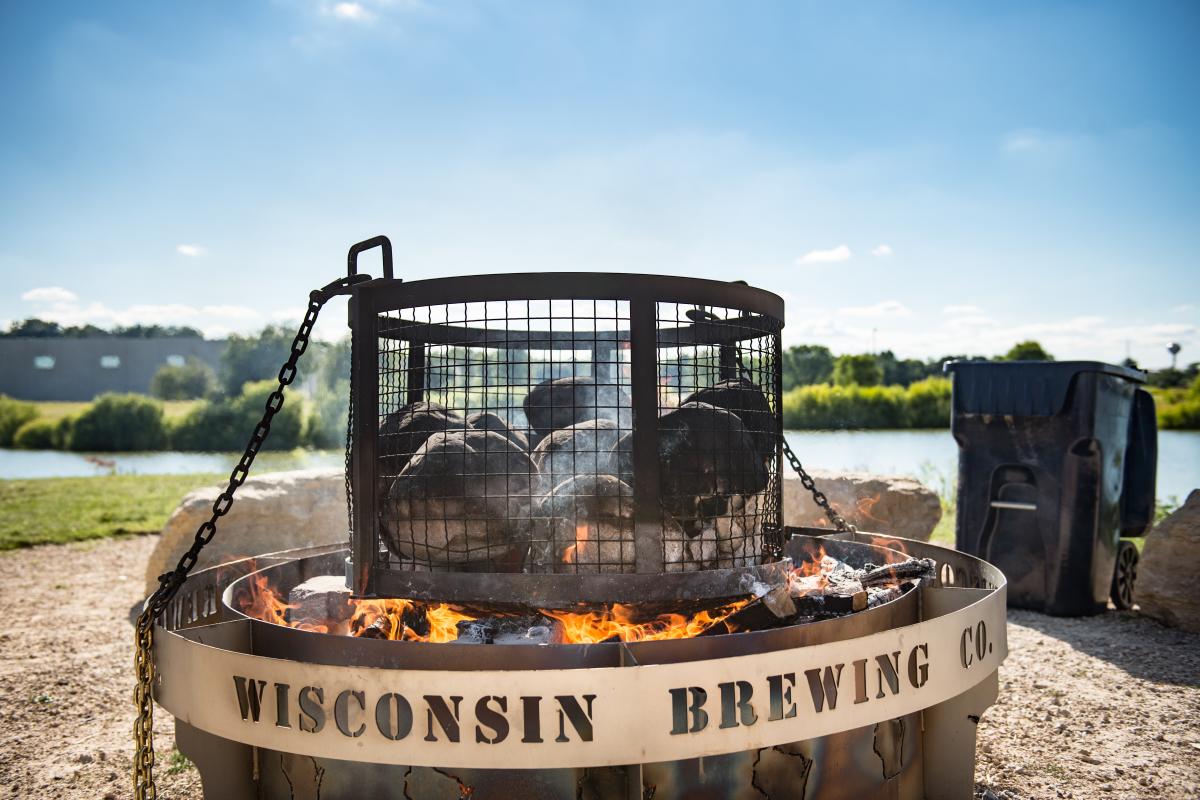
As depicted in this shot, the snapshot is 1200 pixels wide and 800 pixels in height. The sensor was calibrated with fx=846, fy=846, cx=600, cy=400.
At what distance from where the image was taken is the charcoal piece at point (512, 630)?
3105mm

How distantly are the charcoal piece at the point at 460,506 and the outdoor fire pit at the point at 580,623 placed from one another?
12 mm

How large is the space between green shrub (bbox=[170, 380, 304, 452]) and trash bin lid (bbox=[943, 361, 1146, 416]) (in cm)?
2196

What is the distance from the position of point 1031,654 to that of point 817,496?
7.83 ft

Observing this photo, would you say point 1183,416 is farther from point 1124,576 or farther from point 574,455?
point 574,455

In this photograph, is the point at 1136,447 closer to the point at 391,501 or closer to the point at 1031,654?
the point at 1031,654

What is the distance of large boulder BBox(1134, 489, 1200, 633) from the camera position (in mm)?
5980

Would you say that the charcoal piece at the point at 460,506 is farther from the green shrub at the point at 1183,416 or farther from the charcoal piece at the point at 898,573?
the green shrub at the point at 1183,416

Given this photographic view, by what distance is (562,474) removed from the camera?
3.38m

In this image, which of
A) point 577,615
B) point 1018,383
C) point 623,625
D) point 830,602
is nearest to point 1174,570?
point 1018,383

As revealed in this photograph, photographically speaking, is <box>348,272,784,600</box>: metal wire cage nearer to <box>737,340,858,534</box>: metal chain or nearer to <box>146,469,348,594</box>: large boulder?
<box>737,340,858,534</box>: metal chain

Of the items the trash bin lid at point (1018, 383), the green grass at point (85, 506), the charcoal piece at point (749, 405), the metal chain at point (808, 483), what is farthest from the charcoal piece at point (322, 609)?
the green grass at point (85, 506)

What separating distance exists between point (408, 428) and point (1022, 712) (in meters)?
3.63

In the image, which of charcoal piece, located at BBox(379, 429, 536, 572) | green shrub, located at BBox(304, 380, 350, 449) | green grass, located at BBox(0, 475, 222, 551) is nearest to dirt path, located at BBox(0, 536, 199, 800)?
charcoal piece, located at BBox(379, 429, 536, 572)

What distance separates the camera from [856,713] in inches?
107
